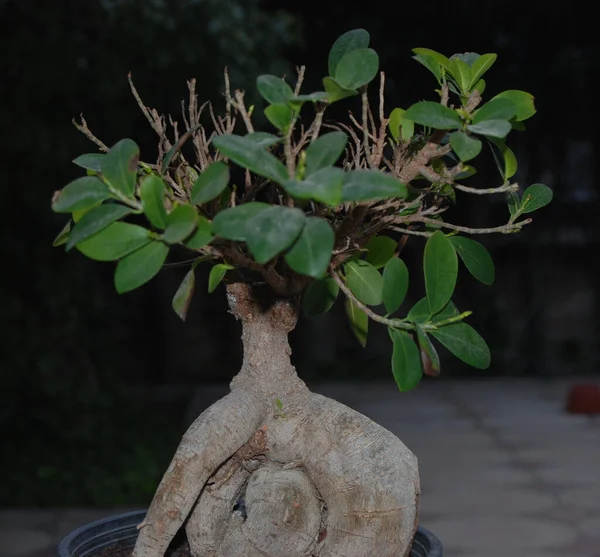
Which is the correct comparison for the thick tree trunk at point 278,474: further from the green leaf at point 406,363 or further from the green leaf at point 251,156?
the green leaf at point 251,156

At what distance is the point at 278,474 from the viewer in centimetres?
98

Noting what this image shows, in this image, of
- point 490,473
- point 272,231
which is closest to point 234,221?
point 272,231

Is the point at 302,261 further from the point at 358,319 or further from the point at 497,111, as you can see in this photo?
the point at 358,319

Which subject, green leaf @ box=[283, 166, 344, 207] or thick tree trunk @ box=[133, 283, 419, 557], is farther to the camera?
thick tree trunk @ box=[133, 283, 419, 557]

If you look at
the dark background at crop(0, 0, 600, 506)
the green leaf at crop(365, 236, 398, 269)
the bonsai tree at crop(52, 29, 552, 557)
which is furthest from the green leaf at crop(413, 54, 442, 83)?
the dark background at crop(0, 0, 600, 506)

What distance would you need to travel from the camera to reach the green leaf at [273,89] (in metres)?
0.76

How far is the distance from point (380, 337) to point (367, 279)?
365 centimetres

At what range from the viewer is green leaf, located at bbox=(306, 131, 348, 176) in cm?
72

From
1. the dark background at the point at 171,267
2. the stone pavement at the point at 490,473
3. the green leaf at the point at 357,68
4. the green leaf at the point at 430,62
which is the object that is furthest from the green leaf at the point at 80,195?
the dark background at the point at 171,267

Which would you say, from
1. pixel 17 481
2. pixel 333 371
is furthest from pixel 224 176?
pixel 333 371

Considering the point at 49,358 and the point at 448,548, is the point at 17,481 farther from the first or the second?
the point at 448,548

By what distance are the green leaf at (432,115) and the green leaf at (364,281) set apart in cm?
23

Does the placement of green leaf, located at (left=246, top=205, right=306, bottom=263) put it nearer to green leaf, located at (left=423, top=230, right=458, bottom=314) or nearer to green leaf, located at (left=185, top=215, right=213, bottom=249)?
green leaf, located at (left=185, top=215, right=213, bottom=249)

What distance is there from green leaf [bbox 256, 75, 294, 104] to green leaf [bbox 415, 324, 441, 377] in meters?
0.24
